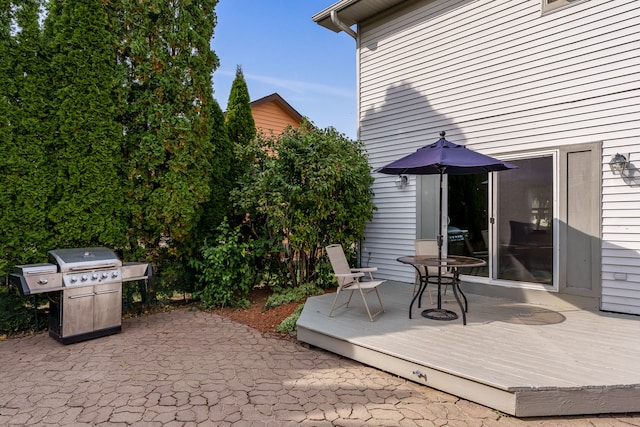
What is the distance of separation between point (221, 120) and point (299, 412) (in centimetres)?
499

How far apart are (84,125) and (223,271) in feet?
8.93

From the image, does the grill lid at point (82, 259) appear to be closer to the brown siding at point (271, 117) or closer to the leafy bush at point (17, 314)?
the leafy bush at point (17, 314)

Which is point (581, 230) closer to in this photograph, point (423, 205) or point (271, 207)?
point (423, 205)

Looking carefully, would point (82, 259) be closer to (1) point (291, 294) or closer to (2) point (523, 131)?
(1) point (291, 294)

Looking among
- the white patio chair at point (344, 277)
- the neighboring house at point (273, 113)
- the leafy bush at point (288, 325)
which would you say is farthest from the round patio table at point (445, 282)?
the neighboring house at point (273, 113)

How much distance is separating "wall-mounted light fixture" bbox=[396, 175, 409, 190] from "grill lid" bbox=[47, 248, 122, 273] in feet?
15.0

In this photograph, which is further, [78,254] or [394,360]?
[78,254]

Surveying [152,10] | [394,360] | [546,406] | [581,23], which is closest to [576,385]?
[546,406]

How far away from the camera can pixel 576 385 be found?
2.62 meters

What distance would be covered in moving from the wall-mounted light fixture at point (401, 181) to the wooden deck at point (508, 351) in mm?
2333

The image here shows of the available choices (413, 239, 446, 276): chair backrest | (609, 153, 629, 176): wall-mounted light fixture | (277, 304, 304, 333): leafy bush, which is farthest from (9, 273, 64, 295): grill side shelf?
(609, 153, 629, 176): wall-mounted light fixture

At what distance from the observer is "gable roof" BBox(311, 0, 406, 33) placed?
22.0 feet

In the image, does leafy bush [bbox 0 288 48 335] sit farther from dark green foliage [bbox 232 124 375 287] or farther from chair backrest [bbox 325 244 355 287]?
chair backrest [bbox 325 244 355 287]

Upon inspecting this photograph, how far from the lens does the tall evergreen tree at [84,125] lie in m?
4.69
